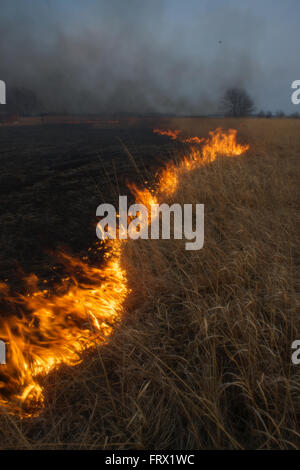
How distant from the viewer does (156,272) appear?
368 cm

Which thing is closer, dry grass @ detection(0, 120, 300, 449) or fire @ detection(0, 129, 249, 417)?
dry grass @ detection(0, 120, 300, 449)

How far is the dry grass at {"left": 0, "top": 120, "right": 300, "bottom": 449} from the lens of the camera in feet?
5.43

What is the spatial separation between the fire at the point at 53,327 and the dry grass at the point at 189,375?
17cm

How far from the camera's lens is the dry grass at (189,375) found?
1.66 metres

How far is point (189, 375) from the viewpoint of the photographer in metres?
2.02

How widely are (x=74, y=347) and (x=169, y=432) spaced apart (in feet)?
3.98

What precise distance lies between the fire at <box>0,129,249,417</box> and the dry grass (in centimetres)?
17

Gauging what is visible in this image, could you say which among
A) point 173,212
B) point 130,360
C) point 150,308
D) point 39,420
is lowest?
point 39,420

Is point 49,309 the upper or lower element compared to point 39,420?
upper

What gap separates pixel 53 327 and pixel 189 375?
5.71 ft

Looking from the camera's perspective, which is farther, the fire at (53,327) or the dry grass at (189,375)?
the fire at (53,327)
